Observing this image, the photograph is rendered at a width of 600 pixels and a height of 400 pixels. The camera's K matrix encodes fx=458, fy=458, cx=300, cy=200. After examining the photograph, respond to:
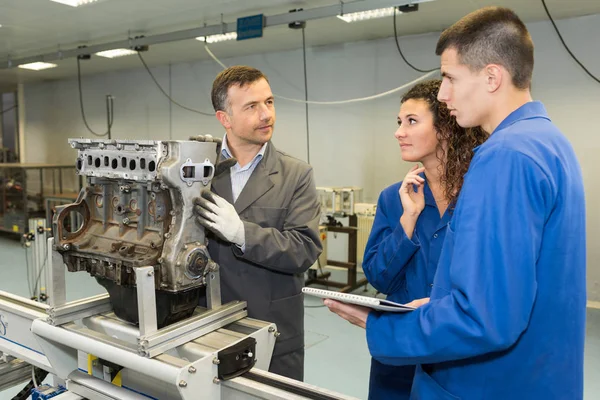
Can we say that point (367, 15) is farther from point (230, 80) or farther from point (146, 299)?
point (146, 299)

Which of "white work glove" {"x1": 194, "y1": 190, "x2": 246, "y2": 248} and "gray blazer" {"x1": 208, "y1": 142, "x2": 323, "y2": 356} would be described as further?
"gray blazer" {"x1": 208, "y1": 142, "x2": 323, "y2": 356}

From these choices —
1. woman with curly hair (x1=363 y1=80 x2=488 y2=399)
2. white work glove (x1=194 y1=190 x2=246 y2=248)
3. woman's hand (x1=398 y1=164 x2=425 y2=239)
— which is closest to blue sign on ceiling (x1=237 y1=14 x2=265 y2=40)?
woman with curly hair (x1=363 y1=80 x2=488 y2=399)

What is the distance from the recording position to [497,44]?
0.82 meters

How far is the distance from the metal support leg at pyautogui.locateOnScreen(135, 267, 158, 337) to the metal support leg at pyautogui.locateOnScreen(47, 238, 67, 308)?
0.33 metres

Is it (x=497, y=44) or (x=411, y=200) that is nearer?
(x=497, y=44)

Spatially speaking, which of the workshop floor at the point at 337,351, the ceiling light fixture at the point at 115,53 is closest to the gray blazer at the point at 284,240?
the workshop floor at the point at 337,351

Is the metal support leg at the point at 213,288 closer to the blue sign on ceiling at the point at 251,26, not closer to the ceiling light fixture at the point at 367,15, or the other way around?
the blue sign on ceiling at the point at 251,26

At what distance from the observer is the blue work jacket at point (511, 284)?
2.38 ft

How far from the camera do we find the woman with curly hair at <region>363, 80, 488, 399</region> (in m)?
1.33

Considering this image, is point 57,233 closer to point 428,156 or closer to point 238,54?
point 428,156

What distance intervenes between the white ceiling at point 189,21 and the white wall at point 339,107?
0.24m

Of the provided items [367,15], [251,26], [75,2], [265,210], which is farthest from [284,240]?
[75,2]

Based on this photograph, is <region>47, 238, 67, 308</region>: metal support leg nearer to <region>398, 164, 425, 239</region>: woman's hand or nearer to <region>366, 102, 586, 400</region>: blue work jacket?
<region>366, 102, 586, 400</region>: blue work jacket

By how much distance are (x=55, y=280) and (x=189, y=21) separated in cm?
371
